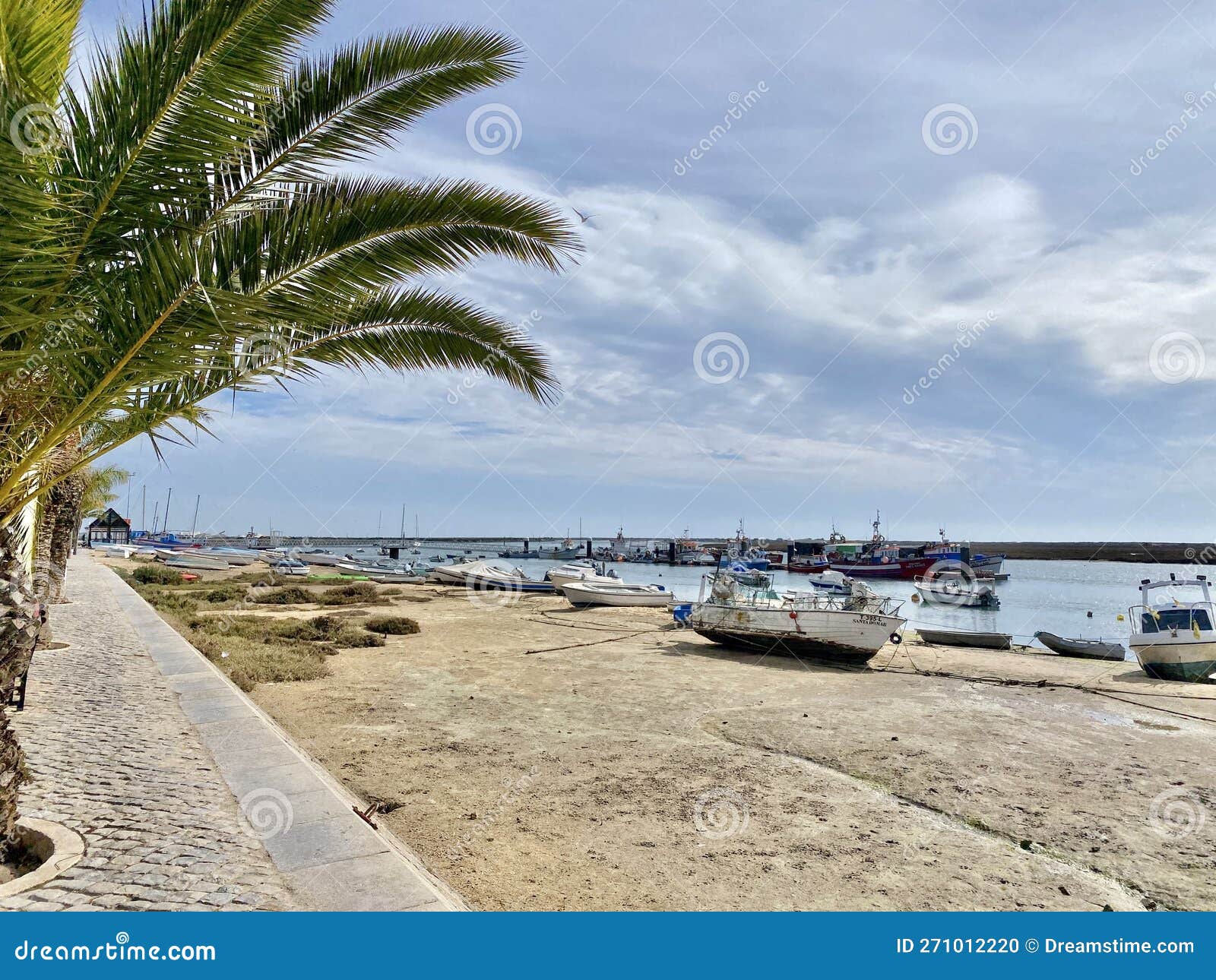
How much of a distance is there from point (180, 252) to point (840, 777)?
7751 millimetres

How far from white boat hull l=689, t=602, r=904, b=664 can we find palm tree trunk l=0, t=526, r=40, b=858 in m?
15.2

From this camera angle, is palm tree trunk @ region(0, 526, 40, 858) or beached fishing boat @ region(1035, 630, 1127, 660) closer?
palm tree trunk @ region(0, 526, 40, 858)

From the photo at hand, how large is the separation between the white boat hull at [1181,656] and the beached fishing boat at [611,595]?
62.2 ft

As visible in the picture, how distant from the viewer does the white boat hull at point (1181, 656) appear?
16.6m

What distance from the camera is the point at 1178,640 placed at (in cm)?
1684

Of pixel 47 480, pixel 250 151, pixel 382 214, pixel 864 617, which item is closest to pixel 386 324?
pixel 382 214

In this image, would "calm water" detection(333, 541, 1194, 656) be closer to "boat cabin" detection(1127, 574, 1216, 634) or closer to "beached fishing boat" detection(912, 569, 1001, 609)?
"beached fishing boat" detection(912, 569, 1001, 609)

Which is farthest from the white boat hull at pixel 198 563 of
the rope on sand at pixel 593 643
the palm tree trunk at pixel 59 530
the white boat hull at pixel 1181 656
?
the white boat hull at pixel 1181 656

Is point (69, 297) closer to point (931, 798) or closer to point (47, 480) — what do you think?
point (47, 480)

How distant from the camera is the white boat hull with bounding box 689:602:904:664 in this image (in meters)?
16.6

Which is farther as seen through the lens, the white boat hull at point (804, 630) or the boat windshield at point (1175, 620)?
the boat windshield at point (1175, 620)

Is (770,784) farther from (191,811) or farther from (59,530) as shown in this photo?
(59,530)

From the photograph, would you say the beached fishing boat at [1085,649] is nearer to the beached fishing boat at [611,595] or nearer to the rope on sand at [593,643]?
the rope on sand at [593,643]

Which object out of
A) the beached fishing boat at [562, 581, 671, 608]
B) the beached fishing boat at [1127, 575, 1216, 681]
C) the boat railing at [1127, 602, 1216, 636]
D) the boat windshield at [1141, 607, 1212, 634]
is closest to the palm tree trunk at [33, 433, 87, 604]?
the beached fishing boat at [562, 581, 671, 608]
